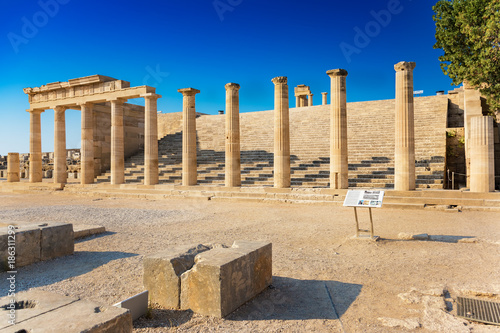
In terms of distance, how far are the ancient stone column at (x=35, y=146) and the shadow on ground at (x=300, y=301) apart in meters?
23.3

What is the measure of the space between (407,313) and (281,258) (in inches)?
104

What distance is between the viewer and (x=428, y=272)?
5.57 meters

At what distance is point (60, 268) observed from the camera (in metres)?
6.02

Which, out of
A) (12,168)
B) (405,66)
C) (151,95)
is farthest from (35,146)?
(405,66)

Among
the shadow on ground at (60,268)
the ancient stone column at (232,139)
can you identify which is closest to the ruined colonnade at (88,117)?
the ancient stone column at (232,139)

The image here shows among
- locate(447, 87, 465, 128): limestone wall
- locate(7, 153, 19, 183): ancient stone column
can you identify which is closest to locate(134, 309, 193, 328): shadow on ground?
locate(447, 87, 465, 128): limestone wall

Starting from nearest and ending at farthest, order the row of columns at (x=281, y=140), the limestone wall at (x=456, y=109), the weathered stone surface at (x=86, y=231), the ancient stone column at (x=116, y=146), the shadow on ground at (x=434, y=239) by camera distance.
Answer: the shadow on ground at (x=434, y=239) → the weathered stone surface at (x=86, y=231) → the row of columns at (x=281, y=140) → the ancient stone column at (x=116, y=146) → the limestone wall at (x=456, y=109)

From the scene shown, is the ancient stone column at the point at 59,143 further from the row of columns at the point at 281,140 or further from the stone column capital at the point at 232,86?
the stone column capital at the point at 232,86

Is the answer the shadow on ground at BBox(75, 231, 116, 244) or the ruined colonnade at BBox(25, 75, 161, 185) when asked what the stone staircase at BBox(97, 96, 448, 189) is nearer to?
the ruined colonnade at BBox(25, 75, 161, 185)

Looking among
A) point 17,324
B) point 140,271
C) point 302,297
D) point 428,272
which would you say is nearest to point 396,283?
point 428,272

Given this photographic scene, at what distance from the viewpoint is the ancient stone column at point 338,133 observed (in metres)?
14.5

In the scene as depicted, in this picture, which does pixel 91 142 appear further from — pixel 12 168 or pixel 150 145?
pixel 12 168

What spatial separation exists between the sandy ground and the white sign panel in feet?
2.75

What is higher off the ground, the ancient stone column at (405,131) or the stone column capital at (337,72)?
the stone column capital at (337,72)
